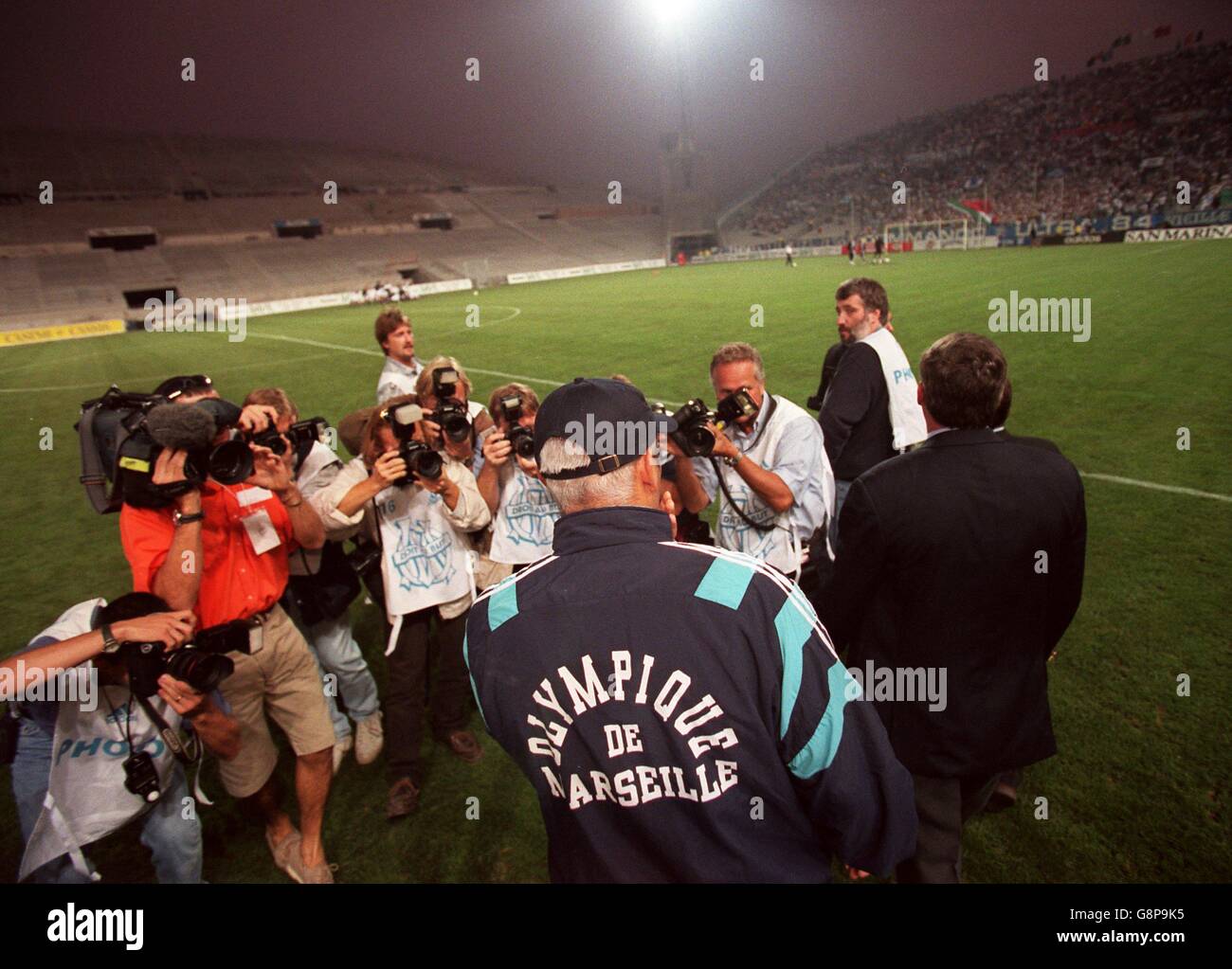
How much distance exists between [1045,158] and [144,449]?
214 feet

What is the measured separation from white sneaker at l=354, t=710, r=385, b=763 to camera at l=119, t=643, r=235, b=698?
5.49 ft

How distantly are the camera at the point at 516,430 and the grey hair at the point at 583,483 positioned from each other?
1.65 meters

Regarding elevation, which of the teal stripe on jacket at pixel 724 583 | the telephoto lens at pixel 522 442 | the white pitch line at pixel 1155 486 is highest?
the telephoto lens at pixel 522 442

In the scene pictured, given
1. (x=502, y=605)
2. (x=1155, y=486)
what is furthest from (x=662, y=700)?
(x=1155, y=486)

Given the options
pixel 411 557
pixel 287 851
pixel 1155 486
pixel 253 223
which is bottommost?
pixel 287 851

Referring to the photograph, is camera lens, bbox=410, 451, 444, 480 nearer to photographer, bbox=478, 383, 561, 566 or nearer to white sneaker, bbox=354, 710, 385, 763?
photographer, bbox=478, 383, 561, 566

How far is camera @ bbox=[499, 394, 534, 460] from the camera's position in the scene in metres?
3.34

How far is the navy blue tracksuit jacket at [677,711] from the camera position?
143 centimetres

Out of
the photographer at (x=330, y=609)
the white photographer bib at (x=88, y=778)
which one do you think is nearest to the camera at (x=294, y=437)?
the photographer at (x=330, y=609)

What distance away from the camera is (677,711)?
1.44 m

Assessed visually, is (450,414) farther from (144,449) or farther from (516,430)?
(144,449)

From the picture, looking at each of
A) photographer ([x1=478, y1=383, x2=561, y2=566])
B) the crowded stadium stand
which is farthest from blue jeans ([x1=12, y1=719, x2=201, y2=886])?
the crowded stadium stand

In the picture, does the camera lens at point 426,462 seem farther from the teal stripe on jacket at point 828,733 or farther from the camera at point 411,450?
the teal stripe on jacket at point 828,733
